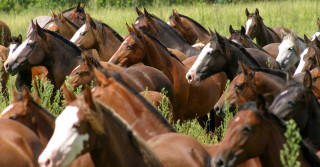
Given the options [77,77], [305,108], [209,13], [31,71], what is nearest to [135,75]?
[77,77]

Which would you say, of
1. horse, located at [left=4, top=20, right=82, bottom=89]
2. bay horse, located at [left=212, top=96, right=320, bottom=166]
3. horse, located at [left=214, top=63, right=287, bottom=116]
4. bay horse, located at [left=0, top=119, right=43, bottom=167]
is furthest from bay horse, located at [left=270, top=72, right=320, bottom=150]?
horse, located at [left=4, top=20, right=82, bottom=89]

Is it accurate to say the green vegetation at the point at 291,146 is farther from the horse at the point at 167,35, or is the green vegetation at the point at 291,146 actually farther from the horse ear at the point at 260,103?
the horse at the point at 167,35

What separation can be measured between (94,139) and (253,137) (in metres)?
0.98

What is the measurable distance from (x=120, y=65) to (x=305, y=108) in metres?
4.18

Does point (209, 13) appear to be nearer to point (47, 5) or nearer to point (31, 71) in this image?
point (47, 5)

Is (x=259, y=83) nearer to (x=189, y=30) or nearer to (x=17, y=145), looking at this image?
(x=17, y=145)

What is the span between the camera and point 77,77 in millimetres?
7297

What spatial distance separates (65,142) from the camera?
3.36 metres

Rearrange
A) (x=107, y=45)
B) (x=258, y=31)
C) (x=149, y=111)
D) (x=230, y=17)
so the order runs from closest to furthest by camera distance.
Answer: (x=149, y=111), (x=107, y=45), (x=258, y=31), (x=230, y=17)

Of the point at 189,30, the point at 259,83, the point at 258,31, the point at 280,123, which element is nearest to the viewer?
the point at 280,123

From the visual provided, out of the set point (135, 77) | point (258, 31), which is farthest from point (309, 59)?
point (258, 31)

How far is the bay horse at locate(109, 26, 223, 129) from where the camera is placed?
850 cm

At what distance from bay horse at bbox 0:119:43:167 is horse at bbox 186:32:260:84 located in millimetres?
3256

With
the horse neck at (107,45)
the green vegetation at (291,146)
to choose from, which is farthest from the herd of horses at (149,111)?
the horse neck at (107,45)
